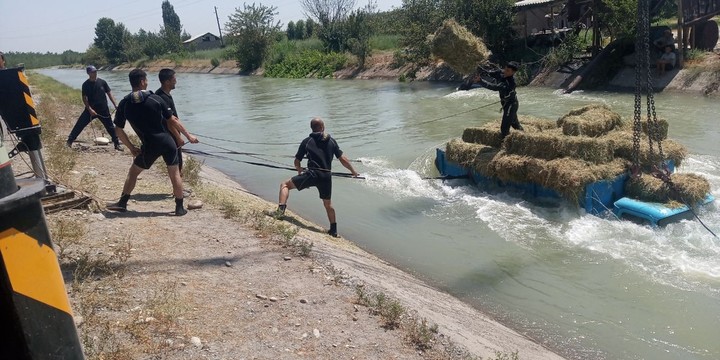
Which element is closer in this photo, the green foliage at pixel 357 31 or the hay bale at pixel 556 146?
the hay bale at pixel 556 146

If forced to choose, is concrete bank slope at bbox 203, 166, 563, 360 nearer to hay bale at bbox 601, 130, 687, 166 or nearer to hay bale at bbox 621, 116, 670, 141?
hay bale at bbox 601, 130, 687, 166

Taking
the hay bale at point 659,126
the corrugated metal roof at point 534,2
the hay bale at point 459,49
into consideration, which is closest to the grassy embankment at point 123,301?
the hay bale at point 659,126

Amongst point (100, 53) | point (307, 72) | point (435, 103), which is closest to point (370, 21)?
point (307, 72)

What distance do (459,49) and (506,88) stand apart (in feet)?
14.3

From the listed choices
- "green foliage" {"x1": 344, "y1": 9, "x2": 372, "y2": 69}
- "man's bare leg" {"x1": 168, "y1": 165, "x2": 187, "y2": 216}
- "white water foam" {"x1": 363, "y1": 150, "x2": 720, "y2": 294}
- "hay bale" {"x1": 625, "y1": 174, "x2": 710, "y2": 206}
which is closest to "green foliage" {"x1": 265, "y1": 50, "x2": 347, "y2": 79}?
→ "green foliage" {"x1": 344, "y1": 9, "x2": 372, "y2": 69}

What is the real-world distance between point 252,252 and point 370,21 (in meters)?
49.7

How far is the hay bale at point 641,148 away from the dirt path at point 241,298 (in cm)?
433

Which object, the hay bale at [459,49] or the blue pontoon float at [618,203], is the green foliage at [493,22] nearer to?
the hay bale at [459,49]

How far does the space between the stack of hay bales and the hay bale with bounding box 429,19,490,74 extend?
350 cm

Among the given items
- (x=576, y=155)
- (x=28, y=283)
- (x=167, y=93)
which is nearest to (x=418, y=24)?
(x=576, y=155)

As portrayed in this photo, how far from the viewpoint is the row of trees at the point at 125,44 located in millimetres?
94000

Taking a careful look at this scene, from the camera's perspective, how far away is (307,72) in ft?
167

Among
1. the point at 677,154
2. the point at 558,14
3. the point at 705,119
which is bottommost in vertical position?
the point at 705,119

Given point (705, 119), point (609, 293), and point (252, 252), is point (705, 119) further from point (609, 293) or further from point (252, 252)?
point (252, 252)
